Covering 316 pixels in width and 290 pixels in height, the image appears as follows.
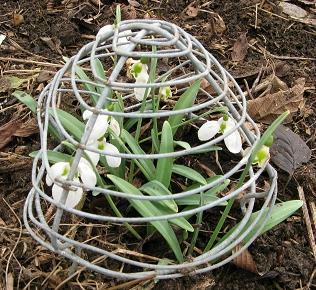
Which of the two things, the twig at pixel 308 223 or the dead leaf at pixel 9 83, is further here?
the dead leaf at pixel 9 83

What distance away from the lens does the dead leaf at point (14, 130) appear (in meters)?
1.95

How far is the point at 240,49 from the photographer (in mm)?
2420

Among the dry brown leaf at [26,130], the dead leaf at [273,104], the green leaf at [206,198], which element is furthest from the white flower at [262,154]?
the dry brown leaf at [26,130]

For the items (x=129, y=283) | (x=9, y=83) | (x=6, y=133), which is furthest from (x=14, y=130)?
(x=129, y=283)

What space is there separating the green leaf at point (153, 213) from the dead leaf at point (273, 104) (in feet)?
2.30

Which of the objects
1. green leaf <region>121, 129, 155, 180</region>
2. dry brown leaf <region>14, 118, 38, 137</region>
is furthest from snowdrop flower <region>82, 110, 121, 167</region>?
dry brown leaf <region>14, 118, 38, 137</region>

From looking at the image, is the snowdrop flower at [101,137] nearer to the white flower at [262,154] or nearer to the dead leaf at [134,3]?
the white flower at [262,154]

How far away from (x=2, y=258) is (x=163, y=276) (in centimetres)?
49

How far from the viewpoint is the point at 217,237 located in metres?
1.72

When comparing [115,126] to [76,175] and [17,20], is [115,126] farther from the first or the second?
[17,20]

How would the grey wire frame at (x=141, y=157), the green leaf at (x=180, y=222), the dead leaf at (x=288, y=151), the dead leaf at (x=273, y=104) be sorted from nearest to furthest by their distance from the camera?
the grey wire frame at (x=141, y=157)
the green leaf at (x=180, y=222)
the dead leaf at (x=288, y=151)
the dead leaf at (x=273, y=104)

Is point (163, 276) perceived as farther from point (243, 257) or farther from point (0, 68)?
point (0, 68)

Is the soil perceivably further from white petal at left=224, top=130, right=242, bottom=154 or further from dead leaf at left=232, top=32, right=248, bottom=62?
white petal at left=224, top=130, right=242, bottom=154

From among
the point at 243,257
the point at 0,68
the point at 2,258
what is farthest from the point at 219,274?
the point at 0,68
